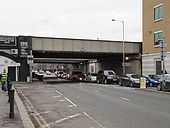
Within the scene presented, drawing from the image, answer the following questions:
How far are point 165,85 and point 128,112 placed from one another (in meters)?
15.7

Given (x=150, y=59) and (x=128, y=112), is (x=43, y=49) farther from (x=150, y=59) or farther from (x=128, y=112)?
(x=128, y=112)

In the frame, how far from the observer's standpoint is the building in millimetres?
44344

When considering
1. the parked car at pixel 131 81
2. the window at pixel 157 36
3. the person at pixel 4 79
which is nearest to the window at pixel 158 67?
the window at pixel 157 36

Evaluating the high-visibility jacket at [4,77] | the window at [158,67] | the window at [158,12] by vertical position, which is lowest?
the high-visibility jacket at [4,77]

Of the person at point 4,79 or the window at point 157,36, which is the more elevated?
the window at point 157,36

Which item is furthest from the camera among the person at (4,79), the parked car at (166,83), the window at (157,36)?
the window at (157,36)

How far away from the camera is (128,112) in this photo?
1479 centimetres

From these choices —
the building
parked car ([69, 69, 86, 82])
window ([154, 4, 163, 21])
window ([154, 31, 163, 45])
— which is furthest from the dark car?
parked car ([69, 69, 86, 82])

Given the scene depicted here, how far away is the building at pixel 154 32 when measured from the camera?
145ft

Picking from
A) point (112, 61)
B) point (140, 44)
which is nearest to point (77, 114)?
point (140, 44)

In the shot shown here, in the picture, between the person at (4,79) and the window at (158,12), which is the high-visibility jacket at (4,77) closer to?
the person at (4,79)

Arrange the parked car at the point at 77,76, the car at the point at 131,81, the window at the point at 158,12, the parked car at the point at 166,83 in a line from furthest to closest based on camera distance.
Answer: the parked car at the point at 77,76 → the window at the point at 158,12 → the car at the point at 131,81 → the parked car at the point at 166,83

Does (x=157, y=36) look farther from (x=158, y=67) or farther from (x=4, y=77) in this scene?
(x=4, y=77)

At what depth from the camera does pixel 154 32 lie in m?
47.7
